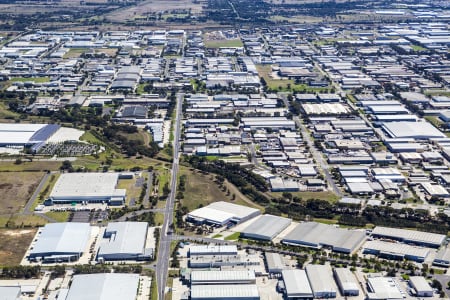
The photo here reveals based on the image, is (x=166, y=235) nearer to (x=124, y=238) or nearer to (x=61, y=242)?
(x=124, y=238)

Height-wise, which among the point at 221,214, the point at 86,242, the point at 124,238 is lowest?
the point at 124,238

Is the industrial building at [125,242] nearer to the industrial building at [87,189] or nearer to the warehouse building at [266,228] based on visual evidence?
the industrial building at [87,189]

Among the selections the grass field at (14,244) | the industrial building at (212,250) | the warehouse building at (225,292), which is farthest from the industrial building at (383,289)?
the grass field at (14,244)

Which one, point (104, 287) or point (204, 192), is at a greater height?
point (204, 192)

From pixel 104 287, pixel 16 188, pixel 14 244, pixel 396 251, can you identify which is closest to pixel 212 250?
pixel 104 287

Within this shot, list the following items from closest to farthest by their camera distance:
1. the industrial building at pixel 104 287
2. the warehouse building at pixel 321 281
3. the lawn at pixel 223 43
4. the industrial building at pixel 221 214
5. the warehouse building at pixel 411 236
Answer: the industrial building at pixel 104 287 → the warehouse building at pixel 321 281 → the warehouse building at pixel 411 236 → the industrial building at pixel 221 214 → the lawn at pixel 223 43

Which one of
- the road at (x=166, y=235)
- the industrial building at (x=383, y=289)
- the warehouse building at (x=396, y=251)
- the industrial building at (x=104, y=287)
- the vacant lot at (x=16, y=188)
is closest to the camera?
the industrial building at (x=104, y=287)

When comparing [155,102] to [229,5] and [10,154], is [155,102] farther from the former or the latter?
[229,5]

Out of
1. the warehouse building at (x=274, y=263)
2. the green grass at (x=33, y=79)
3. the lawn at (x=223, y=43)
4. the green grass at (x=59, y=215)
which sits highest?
the lawn at (x=223, y=43)
